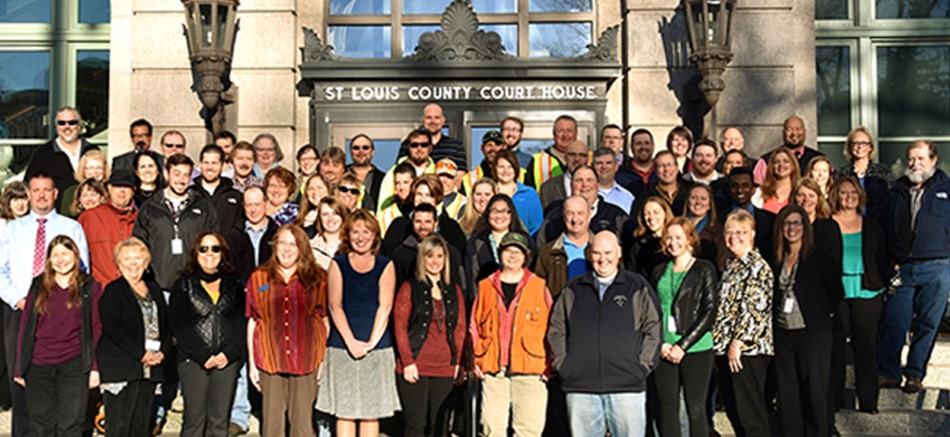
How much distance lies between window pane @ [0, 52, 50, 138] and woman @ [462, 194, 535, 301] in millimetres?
7860

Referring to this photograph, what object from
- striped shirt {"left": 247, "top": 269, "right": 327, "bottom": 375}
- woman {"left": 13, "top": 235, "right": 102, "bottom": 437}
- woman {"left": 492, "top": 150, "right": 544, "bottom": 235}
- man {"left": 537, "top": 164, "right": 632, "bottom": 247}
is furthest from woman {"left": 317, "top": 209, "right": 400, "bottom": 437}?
woman {"left": 13, "top": 235, "right": 102, "bottom": 437}

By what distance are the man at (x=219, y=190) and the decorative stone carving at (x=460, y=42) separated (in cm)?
395

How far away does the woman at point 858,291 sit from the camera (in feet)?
30.1

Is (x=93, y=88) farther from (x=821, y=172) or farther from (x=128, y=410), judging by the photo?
(x=821, y=172)

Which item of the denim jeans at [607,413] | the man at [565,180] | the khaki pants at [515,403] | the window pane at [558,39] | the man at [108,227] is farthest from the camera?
the window pane at [558,39]

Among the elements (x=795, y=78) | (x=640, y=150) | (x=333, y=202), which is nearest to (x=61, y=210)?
(x=333, y=202)

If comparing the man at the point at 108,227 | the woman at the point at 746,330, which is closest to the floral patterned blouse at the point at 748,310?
the woman at the point at 746,330

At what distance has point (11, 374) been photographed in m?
8.98

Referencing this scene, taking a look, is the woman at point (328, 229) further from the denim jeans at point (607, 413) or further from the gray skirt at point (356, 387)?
the denim jeans at point (607, 413)

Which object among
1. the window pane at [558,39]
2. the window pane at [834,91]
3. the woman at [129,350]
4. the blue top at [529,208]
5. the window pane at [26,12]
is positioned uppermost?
the window pane at [26,12]

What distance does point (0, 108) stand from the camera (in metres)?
14.5

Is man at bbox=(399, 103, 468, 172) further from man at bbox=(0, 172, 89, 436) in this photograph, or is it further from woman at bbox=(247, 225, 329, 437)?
man at bbox=(0, 172, 89, 436)

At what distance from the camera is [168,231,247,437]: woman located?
8.36 meters

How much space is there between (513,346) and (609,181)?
2.19m
